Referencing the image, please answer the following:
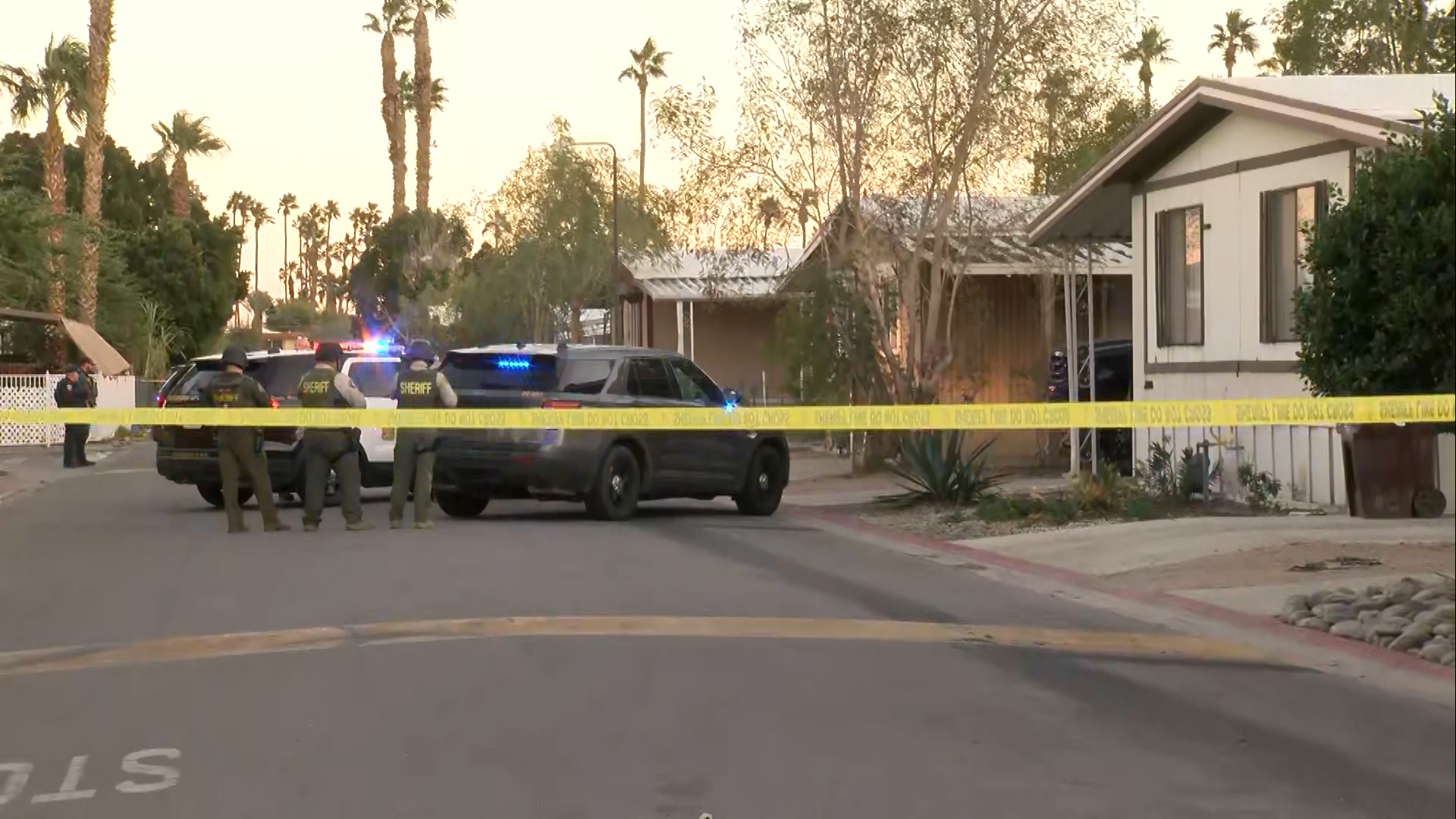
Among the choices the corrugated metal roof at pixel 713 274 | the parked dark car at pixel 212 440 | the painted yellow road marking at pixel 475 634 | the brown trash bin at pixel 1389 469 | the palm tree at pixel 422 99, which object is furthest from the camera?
Answer: the palm tree at pixel 422 99

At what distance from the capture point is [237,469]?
55.8 ft

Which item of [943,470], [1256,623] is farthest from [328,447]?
[1256,623]

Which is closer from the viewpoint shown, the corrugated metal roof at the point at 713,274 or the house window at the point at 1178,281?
the house window at the point at 1178,281

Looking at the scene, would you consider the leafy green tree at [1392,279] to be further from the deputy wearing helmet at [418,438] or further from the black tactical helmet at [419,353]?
the black tactical helmet at [419,353]

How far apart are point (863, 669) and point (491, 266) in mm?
57596

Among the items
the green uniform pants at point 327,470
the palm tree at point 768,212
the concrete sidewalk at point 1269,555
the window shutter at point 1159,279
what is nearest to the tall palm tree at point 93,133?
the palm tree at point 768,212

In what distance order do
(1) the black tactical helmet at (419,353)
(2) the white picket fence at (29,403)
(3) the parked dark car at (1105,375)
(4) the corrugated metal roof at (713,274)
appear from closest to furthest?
1. (1) the black tactical helmet at (419,353)
2. (3) the parked dark car at (1105,375)
3. (4) the corrugated metal roof at (713,274)
4. (2) the white picket fence at (29,403)

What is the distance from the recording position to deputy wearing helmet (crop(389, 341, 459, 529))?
16.3 m

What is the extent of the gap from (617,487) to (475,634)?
8.50 metres

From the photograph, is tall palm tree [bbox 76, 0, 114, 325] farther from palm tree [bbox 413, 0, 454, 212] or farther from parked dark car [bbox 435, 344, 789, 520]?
parked dark car [bbox 435, 344, 789, 520]

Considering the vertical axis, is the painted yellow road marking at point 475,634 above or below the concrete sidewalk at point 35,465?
below

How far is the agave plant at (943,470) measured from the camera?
18422 millimetres

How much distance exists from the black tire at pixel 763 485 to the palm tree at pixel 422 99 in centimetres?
4880

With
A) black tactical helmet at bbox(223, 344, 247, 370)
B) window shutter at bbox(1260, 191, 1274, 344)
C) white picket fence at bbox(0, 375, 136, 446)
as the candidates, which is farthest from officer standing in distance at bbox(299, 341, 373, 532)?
white picket fence at bbox(0, 375, 136, 446)
